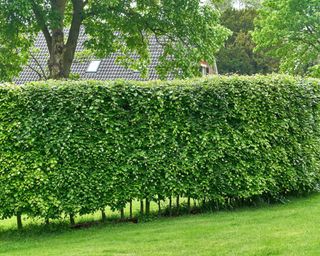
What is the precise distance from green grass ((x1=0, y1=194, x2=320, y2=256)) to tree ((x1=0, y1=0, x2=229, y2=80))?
645cm

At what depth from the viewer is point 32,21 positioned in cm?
1349

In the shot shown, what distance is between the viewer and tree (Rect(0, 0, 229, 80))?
13.8 m

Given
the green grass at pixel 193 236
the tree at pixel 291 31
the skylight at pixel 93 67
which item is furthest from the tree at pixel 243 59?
the green grass at pixel 193 236

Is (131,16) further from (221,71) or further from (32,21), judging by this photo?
(221,71)

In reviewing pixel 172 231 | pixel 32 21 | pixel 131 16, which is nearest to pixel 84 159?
pixel 172 231

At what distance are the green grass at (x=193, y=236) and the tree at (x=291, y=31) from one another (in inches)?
774

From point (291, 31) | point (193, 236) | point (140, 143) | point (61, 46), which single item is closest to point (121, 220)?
point (140, 143)

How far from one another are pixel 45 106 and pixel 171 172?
7.91 ft

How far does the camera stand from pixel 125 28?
15133 mm

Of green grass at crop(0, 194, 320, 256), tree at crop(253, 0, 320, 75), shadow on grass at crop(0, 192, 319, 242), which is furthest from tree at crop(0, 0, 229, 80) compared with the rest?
tree at crop(253, 0, 320, 75)

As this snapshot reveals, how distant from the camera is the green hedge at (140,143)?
798 centimetres

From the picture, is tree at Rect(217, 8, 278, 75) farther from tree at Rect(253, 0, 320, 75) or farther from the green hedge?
the green hedge

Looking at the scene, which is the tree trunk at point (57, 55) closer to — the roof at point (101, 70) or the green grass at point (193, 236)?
the green grass at point (193, 236)

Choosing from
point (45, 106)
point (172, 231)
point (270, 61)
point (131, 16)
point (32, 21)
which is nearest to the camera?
point (172, 231)
